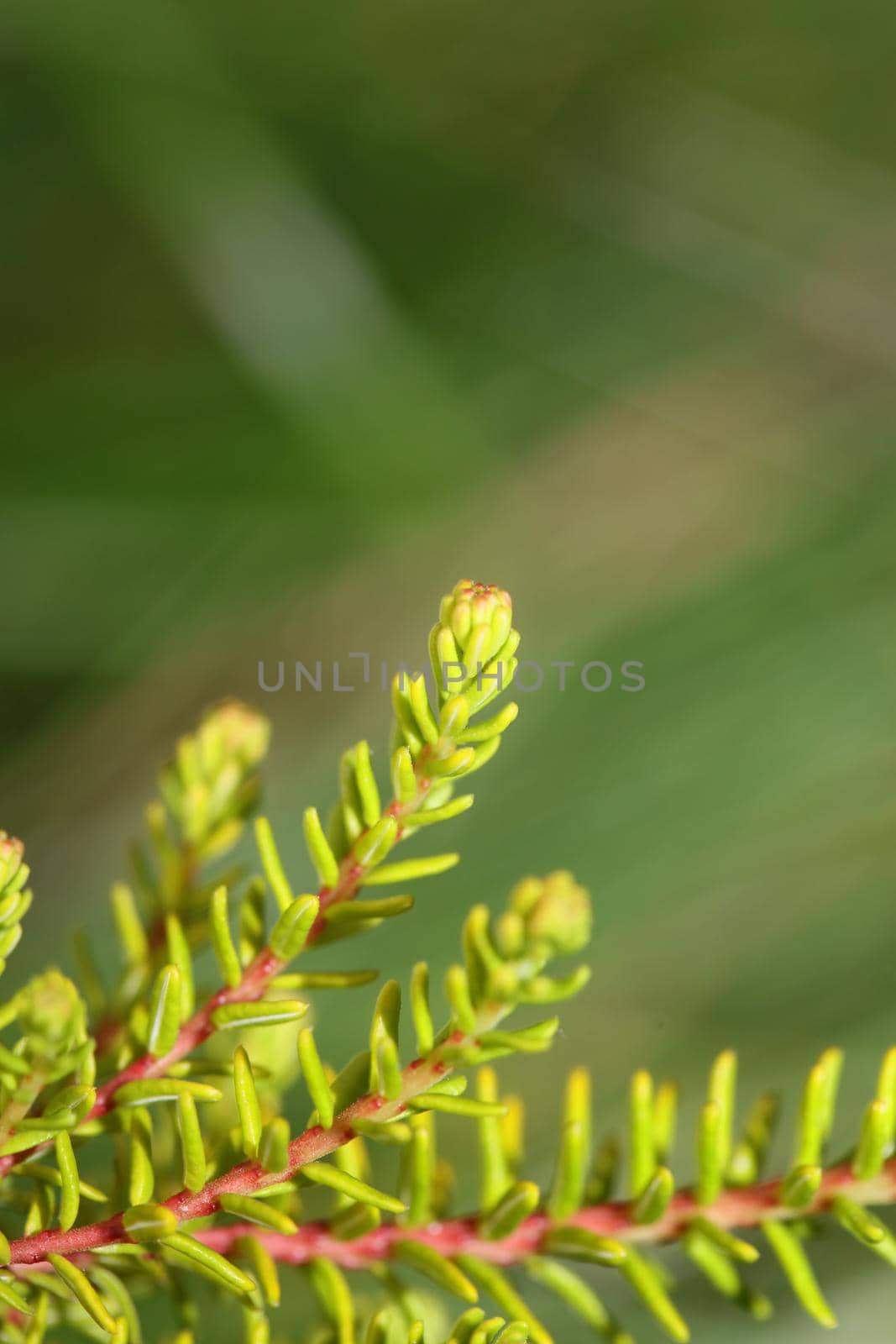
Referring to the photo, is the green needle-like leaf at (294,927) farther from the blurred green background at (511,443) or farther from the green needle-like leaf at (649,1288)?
the blurred green background at (511,443)

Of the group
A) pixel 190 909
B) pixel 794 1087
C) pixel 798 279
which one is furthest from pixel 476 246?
pixel 190 909

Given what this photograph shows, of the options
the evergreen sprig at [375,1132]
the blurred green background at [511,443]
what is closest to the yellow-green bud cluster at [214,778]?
the evergreen sprig at [375,1132]

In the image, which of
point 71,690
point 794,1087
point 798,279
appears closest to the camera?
point 794,1087

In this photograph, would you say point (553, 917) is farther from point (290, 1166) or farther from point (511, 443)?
point (511, 443)

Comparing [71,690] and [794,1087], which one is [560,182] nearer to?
[71,690]

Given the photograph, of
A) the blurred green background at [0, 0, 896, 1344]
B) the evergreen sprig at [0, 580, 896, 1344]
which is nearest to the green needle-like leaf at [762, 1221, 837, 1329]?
the evergreen sprig at [0, 580, 896, 1344]

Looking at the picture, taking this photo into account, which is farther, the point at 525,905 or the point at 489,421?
the point at 489,421

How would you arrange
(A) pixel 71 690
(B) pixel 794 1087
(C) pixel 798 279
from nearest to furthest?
(B) pixel 794 1087, (A) pixel 71 690, (C) pixel 798 279
